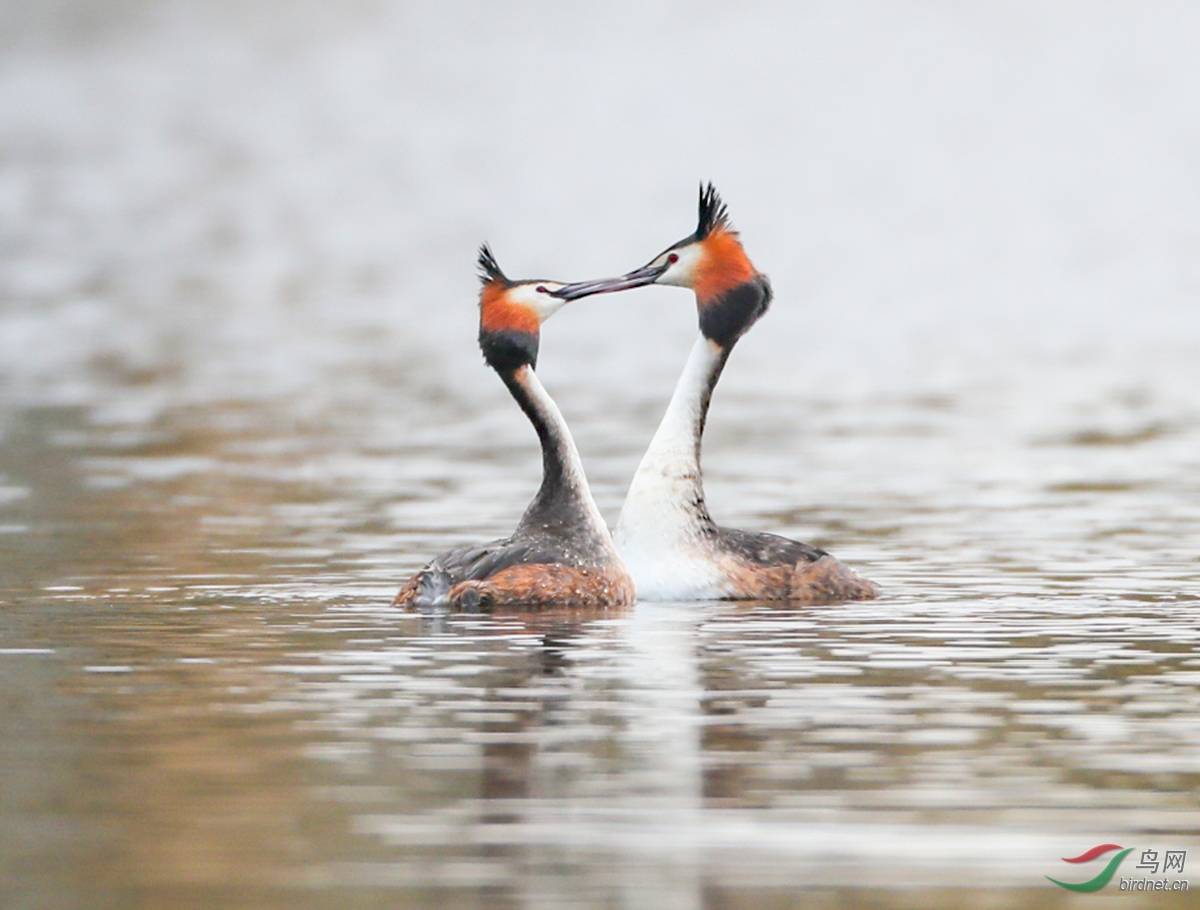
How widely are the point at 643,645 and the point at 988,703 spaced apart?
2.33m

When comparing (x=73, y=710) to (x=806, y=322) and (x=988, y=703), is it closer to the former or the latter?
(x=988, y=703)

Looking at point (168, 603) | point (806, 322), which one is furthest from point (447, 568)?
point (806, 322)

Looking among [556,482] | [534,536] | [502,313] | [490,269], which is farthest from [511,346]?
[534,536]

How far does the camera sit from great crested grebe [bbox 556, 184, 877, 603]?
16109mm

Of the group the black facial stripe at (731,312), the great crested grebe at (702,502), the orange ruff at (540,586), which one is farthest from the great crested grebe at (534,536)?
the black facial stripe at (731,312)

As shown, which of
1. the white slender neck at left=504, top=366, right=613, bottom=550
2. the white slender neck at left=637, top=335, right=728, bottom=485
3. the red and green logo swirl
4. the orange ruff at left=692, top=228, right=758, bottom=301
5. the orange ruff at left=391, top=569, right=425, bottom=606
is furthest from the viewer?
the orange ruff at left=692, top=228, right=758, bottom=301

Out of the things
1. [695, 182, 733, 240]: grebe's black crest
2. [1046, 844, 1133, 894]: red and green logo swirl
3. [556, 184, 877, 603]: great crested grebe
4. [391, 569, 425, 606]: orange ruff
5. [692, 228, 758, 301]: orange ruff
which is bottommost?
[1046, 844, 1133, 894]: red and green logo swirl

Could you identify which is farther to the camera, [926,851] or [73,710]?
[73,710]

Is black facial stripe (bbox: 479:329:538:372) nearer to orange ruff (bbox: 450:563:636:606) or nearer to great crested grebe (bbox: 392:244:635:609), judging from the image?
great crested grebe (bbox: 392:244:635:609)

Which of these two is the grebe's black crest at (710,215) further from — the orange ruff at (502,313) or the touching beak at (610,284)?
the orange ruff at (502,313)

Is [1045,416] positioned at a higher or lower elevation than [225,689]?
higher

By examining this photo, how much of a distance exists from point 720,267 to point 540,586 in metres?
2.73

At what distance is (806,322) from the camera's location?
65.9 m

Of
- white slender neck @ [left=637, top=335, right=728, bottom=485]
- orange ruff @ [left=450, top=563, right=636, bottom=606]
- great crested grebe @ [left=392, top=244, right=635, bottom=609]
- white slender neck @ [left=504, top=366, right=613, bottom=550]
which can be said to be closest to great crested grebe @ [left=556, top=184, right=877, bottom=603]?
white slender neck @ [left=637, top=335, right=728, bottom=485]
